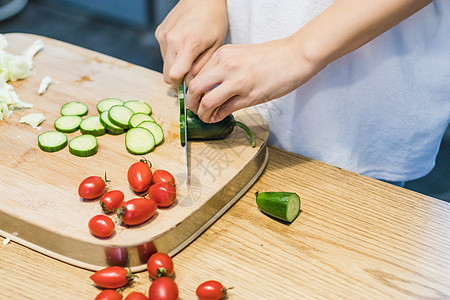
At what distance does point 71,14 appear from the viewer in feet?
19.6

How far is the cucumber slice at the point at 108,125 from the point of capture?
74.4 inches

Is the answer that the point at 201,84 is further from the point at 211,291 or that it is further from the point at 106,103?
the point at 211,291

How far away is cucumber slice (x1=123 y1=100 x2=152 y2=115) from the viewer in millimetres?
2021

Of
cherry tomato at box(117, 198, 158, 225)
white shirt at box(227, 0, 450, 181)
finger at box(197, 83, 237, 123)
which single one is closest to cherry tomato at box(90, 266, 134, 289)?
cherry tomato at box(117, 198, 158, 225)

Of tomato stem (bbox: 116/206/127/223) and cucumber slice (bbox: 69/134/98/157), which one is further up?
tomato stem (bbox: 116/206/127/223)

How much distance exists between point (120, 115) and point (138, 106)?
0.15 m

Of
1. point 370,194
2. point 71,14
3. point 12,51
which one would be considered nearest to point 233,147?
point 370,194

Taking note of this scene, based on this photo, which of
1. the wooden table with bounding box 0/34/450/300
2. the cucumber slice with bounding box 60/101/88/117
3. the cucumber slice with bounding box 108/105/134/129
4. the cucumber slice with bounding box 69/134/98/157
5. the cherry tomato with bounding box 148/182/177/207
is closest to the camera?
the wooden table with bounding box 0/34/450/300

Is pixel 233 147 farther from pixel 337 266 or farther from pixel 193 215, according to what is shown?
pixel 337 266

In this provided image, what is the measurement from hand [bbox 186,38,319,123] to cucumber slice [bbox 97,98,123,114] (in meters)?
0.51

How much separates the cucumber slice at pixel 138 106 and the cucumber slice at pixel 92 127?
158 mm

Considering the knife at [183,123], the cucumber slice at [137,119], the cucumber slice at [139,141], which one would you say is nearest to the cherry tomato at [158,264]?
the knife at [183,123]

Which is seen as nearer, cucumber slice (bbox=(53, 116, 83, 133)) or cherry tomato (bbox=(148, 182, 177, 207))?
cherry tomato (bbox=(148, 182, 177, 207))

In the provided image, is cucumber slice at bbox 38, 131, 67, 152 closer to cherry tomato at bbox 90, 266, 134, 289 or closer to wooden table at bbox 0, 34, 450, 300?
wooden table at bbox 0, 34, 450, 300
